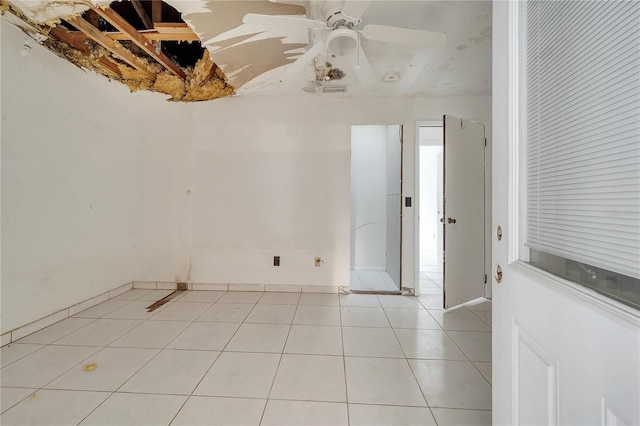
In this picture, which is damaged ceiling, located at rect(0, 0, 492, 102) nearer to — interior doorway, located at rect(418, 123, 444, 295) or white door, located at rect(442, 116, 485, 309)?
white door, located at rect(442, 116, 485, 309)

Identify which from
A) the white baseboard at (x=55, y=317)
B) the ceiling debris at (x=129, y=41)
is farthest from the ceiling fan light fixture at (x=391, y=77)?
the white baseboard at (x=55, y=317)

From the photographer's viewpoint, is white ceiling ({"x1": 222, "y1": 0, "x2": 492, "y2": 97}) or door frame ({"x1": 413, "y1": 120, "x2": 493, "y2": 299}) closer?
white ceiling ({"x1": 222, "y1": 0, "x2": 492, "y2": 97})

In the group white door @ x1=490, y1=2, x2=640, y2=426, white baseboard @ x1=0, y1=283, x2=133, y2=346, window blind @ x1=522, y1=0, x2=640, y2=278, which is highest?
window blind @ x1=522, y1=0, x2=640, y2=278

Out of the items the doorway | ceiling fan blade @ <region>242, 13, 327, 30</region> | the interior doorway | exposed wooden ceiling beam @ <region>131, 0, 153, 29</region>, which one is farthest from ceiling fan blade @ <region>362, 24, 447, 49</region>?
the interior doorway

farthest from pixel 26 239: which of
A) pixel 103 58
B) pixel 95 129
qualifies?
pixel 103 58

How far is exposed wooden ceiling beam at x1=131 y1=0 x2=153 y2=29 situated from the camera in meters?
1.85

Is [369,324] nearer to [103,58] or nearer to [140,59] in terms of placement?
[140,59]

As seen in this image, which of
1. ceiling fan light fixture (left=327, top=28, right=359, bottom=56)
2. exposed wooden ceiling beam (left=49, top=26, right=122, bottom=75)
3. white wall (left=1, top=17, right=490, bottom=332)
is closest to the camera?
ceiling fan light fixture (left=327, top=28, right=359, bottom=56)

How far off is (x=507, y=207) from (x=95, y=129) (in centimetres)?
366

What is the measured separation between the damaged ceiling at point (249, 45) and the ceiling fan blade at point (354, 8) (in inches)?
0.7

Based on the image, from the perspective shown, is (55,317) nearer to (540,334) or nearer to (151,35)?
(151,35)

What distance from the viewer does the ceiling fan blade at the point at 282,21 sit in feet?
4.61

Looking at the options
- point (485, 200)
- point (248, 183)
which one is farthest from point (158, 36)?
point (485, 200)

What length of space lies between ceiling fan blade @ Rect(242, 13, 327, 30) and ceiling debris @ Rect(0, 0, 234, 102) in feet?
3.16
